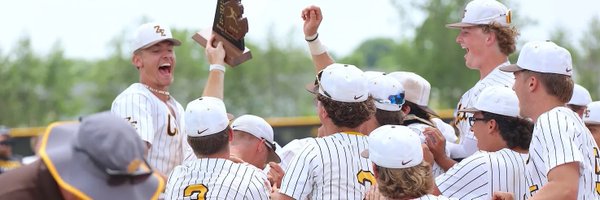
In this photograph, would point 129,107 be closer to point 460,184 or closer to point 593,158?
point 460,184

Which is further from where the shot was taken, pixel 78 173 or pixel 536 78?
pixel 536 78

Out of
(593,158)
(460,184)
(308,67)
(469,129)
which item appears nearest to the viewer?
(593,158)

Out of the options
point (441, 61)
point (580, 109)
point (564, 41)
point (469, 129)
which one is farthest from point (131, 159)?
point (564, 41)

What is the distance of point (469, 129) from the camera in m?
8.10

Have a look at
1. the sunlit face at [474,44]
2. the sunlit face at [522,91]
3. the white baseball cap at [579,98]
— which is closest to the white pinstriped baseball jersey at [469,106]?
the sunlit face at [474,44]

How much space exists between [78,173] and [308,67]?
5403 centimetres

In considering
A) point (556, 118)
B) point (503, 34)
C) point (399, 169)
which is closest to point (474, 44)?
point (503, 34)

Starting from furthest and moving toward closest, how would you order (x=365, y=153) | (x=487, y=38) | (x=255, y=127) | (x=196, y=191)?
(x=487, y=38) → (x=255, y=127) → (x=196, y=191) → (x=365, y=153)

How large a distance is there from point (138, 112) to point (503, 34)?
2644 mm

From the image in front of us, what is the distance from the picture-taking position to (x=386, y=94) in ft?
24.6

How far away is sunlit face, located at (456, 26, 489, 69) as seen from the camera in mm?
8398

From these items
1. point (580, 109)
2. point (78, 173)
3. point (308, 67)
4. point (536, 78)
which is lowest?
point (308, 67)

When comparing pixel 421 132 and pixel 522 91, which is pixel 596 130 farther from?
pixel 522 91

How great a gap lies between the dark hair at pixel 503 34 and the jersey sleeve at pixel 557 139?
206cm
